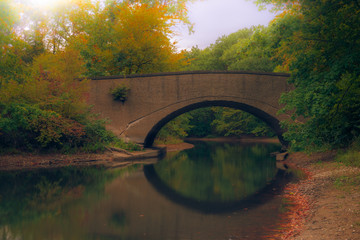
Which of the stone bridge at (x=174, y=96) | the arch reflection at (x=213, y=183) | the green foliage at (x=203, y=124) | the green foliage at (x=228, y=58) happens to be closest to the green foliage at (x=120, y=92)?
the stone bridge at (x=174, y=96)

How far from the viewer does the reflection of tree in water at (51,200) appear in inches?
289

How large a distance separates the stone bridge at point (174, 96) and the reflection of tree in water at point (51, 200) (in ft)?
23.3

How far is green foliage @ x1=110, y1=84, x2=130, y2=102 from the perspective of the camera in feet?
75.5

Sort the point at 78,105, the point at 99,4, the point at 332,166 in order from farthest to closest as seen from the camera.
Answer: the point at 99,4 < the point at 78,105 < the point at 332,166

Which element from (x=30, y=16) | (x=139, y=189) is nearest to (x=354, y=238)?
(x=139, y=189)

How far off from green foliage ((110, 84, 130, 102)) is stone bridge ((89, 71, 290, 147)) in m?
0.29

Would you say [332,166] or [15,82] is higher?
[15,82]

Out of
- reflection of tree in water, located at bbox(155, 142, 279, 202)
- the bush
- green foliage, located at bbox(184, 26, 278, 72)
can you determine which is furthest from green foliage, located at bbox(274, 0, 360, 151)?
green foliage, located at bbox(184, 26, 278, 72)

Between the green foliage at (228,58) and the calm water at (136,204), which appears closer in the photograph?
the calm water at (136,204)

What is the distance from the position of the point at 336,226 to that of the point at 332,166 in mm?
8293

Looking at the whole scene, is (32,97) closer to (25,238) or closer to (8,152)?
(8,152)

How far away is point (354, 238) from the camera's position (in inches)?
216

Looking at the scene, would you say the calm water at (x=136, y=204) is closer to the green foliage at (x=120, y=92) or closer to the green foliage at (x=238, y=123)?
the green foliage at (x=120, y=92)

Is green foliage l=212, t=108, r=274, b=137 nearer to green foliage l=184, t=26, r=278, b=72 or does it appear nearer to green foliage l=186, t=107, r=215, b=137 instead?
green foliage l=186, t=107, r=215, b=137
